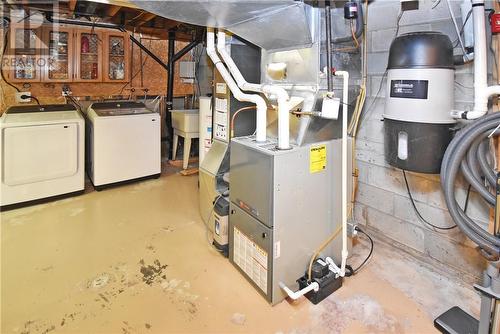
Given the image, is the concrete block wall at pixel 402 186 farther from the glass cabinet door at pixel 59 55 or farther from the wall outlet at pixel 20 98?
the wall outlet at pixel 20 98

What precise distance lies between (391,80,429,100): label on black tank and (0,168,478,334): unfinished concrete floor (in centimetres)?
118

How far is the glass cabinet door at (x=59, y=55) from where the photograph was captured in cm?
383

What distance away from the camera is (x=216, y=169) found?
2.50 meters

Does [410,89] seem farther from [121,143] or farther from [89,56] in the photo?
[89,56]

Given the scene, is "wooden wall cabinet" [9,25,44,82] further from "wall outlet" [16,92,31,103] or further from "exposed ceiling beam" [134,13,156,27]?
"exposed ceiling beam" [134,13,156,27]

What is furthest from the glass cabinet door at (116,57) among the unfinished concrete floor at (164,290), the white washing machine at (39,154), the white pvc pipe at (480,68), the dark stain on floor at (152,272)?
the white pvc pipe at (480,68)

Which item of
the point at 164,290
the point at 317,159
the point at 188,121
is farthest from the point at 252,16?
the point at 188,121

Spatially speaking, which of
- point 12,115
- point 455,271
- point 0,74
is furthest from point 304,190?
point 0,74

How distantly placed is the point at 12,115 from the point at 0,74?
2.99 ft

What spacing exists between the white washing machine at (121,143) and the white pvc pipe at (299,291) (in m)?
2.61

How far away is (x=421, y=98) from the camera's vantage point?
1.69m

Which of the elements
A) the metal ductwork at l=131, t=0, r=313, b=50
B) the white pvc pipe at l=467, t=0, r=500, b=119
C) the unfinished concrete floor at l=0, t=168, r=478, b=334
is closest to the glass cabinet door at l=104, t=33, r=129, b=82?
the unfinished concrete floor at l=0, t=168, r=478, b=334

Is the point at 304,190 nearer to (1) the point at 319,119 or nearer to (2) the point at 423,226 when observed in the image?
(1) the point at 319,119

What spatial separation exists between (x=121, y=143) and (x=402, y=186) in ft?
9.69
